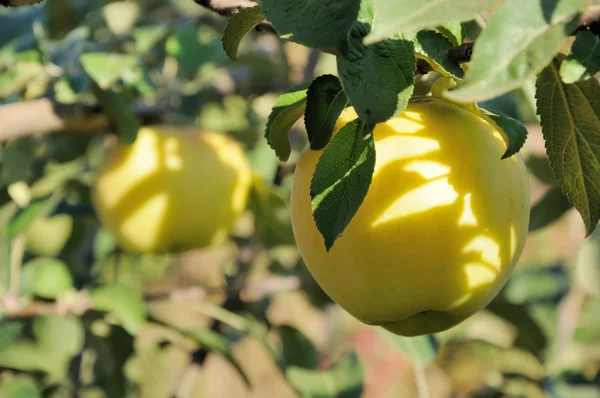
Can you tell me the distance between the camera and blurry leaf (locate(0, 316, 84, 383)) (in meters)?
1.15

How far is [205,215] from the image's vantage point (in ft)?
3.73

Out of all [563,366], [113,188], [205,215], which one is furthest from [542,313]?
[113,188]

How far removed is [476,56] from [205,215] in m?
0.86

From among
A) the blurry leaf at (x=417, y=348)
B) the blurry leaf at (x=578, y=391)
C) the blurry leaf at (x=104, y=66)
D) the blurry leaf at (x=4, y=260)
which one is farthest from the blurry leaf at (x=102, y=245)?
the blurry leaf at (x=578, y=391)

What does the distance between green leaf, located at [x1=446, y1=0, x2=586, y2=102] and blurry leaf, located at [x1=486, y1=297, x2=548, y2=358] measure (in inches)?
36.0

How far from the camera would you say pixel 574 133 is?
42 cm

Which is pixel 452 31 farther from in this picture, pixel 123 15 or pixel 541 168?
pixel 123 15

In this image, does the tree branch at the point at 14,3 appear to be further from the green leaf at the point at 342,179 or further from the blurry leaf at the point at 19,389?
the blurry leaf at the point at 19,389

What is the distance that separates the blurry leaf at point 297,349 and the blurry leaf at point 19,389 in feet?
1.37

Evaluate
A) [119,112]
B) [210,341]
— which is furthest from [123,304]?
[119,112]

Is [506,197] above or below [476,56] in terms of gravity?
below

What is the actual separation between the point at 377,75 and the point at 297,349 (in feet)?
3.08

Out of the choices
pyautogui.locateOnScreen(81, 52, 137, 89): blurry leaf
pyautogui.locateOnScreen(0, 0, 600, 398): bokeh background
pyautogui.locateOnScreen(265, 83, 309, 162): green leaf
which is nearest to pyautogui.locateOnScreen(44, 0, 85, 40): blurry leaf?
pyautogui.locateOnScreen(0, 0, 600, 398): bokeh background

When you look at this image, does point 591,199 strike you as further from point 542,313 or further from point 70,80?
point 542,313
